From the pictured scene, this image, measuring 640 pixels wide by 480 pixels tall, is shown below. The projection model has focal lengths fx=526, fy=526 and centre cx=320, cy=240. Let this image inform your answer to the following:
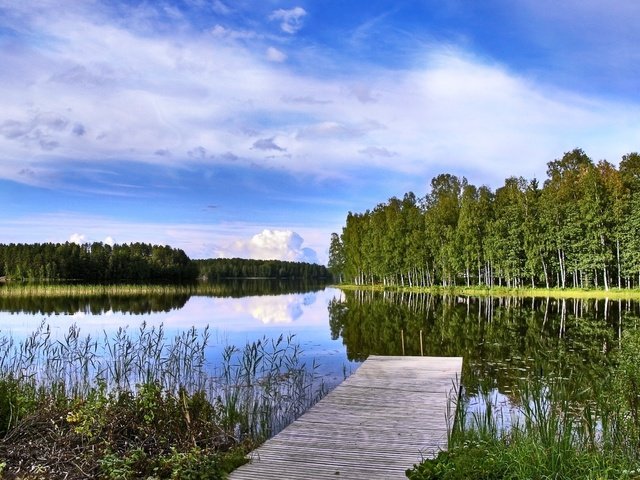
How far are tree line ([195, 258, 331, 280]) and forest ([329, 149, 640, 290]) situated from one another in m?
94.6

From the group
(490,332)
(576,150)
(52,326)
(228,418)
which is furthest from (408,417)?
(576,150)

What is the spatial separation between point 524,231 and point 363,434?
164 feet

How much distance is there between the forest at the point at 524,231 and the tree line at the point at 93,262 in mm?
50844

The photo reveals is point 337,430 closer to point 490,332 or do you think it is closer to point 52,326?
point 490,332

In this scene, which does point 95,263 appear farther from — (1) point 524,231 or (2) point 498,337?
(2) point 498,337

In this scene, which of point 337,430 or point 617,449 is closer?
point 617,449

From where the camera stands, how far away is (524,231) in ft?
174

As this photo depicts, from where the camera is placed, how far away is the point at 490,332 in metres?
22.8

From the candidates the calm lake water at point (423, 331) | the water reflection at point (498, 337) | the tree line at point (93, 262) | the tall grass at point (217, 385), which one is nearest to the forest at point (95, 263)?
the tree line at point (93, 262)

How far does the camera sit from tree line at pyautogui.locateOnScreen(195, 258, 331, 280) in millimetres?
165938

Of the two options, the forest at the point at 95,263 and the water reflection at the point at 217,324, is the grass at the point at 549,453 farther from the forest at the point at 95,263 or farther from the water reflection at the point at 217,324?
the forest at the point at 95,263

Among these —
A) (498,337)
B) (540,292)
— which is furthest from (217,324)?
(540,292)

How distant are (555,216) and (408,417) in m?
48.3

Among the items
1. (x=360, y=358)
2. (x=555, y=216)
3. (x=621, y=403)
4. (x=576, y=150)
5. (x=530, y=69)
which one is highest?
(x=576, y=150)
